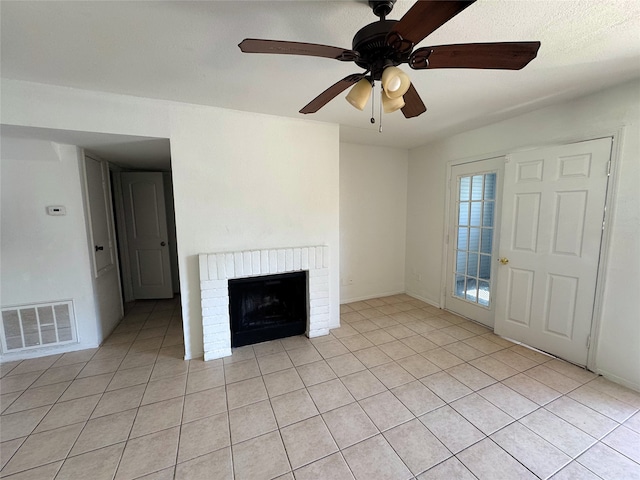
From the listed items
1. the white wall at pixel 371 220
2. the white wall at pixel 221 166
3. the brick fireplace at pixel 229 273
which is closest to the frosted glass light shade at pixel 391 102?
the white wall at pixel 221 166

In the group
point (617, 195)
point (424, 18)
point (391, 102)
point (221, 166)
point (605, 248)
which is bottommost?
point (605, 248)

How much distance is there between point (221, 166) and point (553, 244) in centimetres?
330

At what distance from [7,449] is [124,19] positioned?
2599mm

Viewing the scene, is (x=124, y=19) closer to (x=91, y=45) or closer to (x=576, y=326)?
(x=91, y=45)

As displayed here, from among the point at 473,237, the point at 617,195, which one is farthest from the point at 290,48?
the point at 473,237

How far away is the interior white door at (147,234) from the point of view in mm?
Answer: 4055

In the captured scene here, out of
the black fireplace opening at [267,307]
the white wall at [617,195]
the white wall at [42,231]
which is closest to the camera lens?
the white wall at [617,195]

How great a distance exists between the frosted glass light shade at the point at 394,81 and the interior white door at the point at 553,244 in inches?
84.6

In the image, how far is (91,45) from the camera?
1.54m

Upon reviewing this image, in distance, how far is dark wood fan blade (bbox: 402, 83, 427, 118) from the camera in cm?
152

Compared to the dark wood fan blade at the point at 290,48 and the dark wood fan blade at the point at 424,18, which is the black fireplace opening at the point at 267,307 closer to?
the dark wood fan blade at the point at 290,48

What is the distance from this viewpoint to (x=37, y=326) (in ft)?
8.45

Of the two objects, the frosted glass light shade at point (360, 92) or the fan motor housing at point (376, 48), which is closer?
the fan motor housing at point (376, 48)

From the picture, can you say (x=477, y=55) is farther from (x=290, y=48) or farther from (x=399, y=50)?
(x=290, y=48)
